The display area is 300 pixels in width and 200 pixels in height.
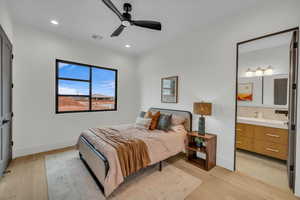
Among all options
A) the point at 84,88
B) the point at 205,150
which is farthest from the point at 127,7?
the point at 205,150

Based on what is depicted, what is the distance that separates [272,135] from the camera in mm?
2969

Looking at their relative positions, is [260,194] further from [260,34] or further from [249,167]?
[260,34]

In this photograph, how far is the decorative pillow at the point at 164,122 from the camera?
3131 millimetres

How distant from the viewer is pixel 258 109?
360cm

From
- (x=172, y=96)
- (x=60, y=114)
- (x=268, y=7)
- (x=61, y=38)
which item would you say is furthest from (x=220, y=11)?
(x=60, y=114)

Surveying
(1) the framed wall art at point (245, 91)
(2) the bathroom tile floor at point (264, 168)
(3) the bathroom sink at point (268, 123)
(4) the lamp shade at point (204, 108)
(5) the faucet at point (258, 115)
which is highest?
(1) the framed wall art at point (245, 91)

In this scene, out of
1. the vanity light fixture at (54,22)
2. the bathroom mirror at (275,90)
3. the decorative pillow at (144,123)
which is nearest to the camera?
the vanity light fixture at (54,22)

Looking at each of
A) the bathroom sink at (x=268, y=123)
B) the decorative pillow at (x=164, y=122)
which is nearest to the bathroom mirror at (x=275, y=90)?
the bathroom sink at (x=268, y=123)

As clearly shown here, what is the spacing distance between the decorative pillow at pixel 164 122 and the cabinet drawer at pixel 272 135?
6.97ft

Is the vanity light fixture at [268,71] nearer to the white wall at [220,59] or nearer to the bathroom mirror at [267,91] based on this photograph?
the bathroom mirror at [267,91]

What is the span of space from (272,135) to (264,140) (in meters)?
0.20

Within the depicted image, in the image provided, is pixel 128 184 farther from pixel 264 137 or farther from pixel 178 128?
pixel 264 137

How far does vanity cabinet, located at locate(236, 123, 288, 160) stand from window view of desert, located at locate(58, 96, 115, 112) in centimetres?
399

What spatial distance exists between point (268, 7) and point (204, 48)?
118 centimetres
